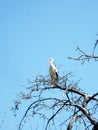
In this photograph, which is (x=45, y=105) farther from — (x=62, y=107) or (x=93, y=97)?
(x=93, y=97)

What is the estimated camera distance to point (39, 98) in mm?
9922

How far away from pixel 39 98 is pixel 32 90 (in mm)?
283

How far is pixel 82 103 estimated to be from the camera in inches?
383

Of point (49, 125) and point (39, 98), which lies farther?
point (39, 98)

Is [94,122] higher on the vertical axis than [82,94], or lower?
lower

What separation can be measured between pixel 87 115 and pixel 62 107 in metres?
1.00

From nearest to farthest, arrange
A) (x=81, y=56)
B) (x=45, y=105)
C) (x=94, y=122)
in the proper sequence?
1. (x=94, y=122)
2. (x=81, y=56)
3. (x=45, y=105)

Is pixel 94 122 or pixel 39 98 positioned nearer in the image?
pixel 94 122

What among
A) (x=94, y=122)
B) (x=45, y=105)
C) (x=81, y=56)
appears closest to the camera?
(x=94, y=122)

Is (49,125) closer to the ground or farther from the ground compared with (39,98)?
closer to the ground

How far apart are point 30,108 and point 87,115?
1.69m

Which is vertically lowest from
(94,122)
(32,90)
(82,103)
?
(94,122)

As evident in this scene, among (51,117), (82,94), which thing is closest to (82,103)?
(82,94)

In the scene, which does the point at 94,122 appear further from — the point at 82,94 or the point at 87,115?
the point at 82,94
